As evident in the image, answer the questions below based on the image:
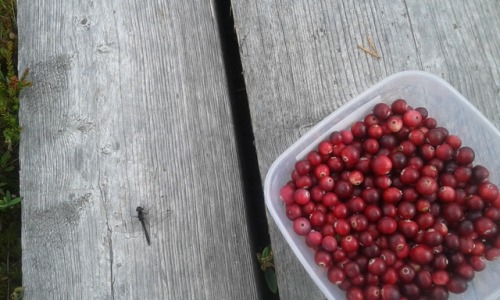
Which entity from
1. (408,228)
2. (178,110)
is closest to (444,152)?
(408,228)

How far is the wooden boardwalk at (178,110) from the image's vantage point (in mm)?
1682

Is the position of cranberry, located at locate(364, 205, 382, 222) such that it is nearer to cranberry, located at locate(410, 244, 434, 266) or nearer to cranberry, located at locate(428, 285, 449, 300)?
cranberry, located at locate(410, 244, 434, 266)

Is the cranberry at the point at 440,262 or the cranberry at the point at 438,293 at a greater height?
the cranberry at the point at 440,262

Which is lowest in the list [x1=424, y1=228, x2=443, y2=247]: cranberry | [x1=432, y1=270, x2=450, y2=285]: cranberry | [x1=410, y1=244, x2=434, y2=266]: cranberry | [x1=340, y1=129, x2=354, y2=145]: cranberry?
[x1=432, y1=270, x2=450, y2=285]: cranberry

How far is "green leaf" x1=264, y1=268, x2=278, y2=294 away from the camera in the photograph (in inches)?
76.8

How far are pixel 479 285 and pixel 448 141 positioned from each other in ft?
1.56

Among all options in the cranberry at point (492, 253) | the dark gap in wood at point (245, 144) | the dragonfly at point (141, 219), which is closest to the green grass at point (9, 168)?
the dragonfly at point (141, 219)

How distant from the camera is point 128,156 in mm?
1762

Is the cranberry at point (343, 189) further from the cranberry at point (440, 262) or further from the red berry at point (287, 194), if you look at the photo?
the cranberry at point (440, 262)

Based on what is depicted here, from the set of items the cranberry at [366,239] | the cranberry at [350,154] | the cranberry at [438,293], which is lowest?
the cranberry at [438,293]

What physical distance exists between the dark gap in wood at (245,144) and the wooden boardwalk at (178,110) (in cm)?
10

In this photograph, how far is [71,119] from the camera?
181 centimetres

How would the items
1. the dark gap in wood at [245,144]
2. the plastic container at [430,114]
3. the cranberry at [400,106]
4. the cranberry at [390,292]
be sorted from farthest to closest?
the dark gap in wood at [245,144] → the cranberry at [400,106] → the plastic container at [430,114] → the cranberry at [390,292]

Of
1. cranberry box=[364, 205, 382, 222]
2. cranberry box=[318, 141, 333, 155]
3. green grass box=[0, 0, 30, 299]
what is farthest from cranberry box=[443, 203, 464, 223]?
green grass box=[0, 0, 30, 299]
